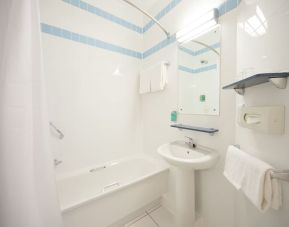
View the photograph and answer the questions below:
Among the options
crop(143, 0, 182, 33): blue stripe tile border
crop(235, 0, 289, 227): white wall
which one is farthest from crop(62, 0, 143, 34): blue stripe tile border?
crop(235, 0, 289, 227): white wall

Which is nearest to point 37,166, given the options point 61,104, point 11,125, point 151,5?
point 11,125

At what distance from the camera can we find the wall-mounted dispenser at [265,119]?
65cm

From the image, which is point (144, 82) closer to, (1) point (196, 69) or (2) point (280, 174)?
(1) point (196, 69)

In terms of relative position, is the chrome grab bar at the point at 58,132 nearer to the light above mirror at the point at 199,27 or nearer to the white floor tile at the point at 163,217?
the white floor tile at the point at 163,217

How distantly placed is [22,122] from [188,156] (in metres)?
1.32

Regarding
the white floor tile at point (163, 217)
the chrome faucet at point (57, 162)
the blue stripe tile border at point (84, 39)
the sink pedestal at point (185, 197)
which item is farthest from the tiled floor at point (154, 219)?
the blue stripe tile border at point (84, 39)

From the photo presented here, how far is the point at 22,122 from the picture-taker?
710 millimetres

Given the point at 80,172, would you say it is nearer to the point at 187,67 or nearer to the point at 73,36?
the point at 73,36

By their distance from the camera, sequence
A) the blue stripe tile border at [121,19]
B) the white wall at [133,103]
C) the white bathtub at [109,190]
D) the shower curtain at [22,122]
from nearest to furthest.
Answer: the shower curtain at [22,122] < the white wall at [133,103] < the white bathtub at [109,190] < the blue stripe tile border at [121,19]

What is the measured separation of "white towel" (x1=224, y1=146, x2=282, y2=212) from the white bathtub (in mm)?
982

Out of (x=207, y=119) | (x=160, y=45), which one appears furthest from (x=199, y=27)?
(x=207, y=119)

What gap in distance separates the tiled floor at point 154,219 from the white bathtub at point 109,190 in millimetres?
207

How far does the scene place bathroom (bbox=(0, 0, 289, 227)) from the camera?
69 centimetres

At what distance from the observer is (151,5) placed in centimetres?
198
